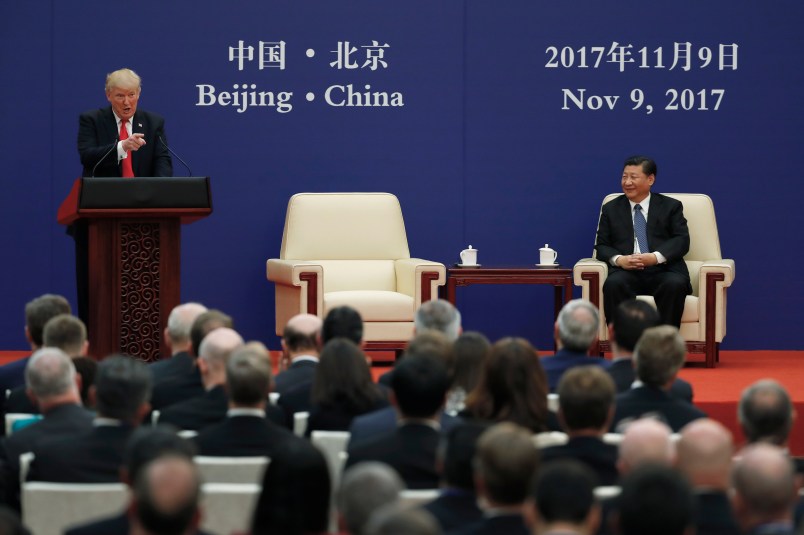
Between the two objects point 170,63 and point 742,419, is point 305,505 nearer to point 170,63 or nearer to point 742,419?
point 742,419

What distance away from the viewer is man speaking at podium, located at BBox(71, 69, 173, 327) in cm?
667

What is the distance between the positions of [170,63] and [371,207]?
1608mm

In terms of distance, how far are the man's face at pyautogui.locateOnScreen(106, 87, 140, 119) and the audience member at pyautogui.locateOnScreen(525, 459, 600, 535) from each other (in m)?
4.60

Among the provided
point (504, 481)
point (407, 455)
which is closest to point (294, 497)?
point (504, 481)

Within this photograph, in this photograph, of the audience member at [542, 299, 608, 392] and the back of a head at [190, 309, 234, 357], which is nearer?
the back of a head at [190, 309, 234, 357]

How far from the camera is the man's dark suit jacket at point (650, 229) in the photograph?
8.35m

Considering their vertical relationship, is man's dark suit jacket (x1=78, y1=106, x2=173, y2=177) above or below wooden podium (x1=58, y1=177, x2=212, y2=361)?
above

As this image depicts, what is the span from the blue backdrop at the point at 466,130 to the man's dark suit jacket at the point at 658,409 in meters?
4.82

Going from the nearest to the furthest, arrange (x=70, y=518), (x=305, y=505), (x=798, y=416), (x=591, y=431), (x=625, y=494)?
(x=625, y=494) → (x=305, y=505) → (x=70, y=518) → (x=591, y=431) → (x=798, y=416)

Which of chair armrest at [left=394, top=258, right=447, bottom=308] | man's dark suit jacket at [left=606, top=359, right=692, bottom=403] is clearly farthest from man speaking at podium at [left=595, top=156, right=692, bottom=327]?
man's dark suit jacket at [left=606, top=359, right=692, bottom=403]

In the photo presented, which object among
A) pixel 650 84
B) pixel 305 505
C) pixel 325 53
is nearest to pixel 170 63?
pixel 325 53

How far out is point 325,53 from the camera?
9.00 m

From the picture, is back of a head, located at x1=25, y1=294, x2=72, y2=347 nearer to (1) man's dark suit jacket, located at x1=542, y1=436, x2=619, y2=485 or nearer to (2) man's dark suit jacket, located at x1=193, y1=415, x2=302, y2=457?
(2) man's dark suit jacket, located at x1=193, y1=415, x2=302, y2=457

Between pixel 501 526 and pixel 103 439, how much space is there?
1.28 m
